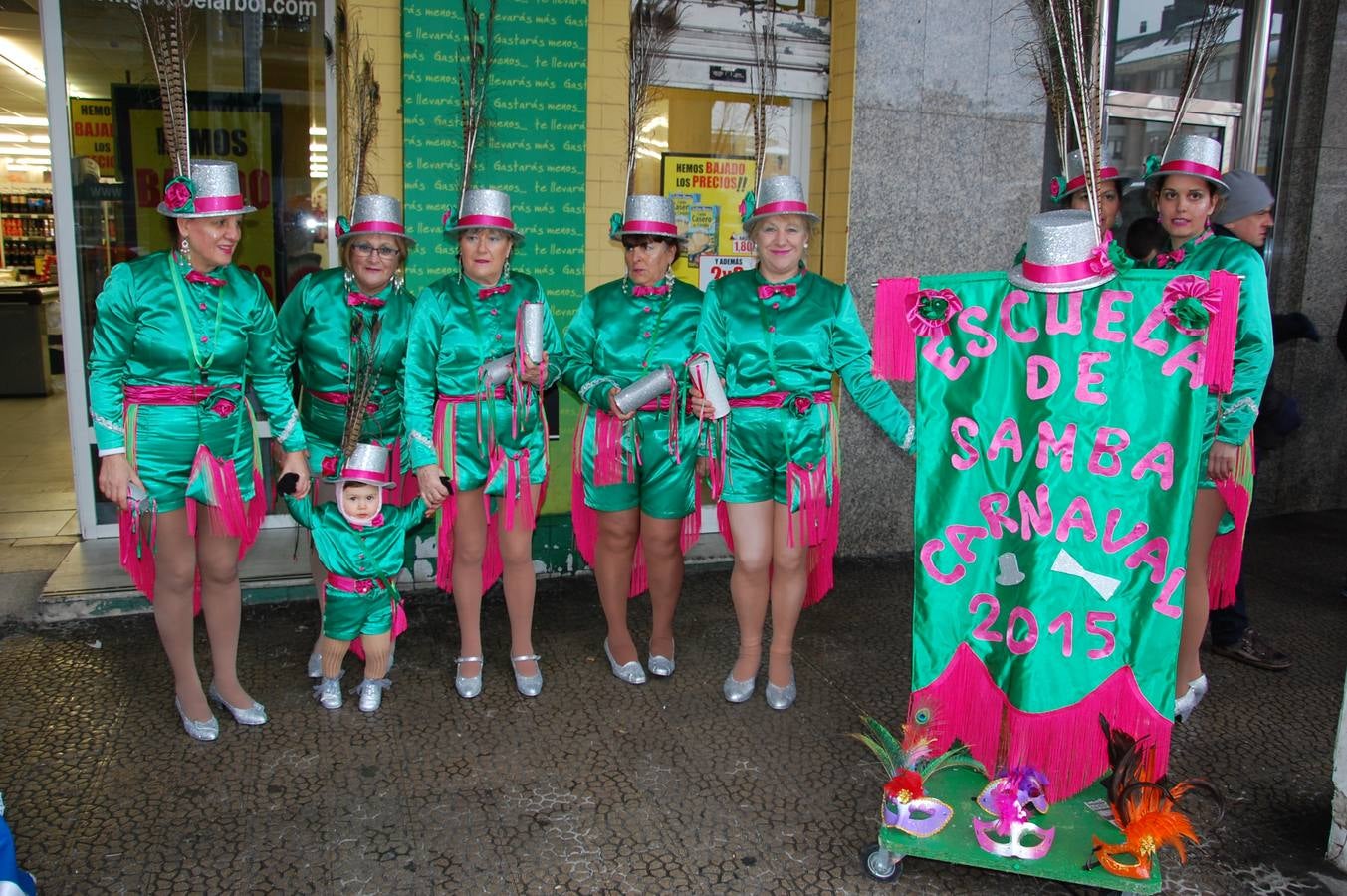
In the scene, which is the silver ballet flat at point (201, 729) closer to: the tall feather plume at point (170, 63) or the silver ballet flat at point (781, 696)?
the tall feather plume at point (170, 63)

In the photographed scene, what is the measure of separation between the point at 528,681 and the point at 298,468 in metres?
1.16

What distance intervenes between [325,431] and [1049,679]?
8.51ft

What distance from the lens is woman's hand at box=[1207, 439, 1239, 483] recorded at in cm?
335

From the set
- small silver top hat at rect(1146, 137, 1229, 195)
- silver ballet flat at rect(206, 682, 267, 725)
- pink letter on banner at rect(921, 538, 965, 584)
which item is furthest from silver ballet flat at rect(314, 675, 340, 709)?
small silver top hat at rect(1146, 137, 1229, 195)

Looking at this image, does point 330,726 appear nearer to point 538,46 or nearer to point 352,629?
point 352,629

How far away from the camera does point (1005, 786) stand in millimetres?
2617

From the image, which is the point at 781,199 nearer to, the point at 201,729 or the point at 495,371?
the point at 495,371

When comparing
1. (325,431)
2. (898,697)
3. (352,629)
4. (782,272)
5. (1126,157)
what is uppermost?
(1126,157)

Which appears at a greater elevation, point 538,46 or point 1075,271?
point 538,46

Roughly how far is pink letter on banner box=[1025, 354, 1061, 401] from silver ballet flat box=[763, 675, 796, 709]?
1597mm

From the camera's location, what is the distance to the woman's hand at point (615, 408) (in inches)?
141

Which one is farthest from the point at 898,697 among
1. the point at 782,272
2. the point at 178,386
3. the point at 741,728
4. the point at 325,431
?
the point at 178,386

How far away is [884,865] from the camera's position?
269 centimetres

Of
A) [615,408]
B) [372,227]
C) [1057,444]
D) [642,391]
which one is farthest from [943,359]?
[372,227]
